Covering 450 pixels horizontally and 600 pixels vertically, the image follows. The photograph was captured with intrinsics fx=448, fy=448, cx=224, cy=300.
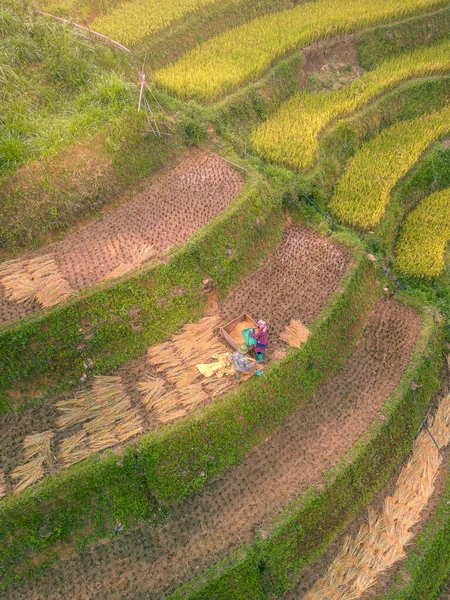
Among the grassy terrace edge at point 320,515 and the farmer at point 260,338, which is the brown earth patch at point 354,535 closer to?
the grassy terrace edge at point 320,515

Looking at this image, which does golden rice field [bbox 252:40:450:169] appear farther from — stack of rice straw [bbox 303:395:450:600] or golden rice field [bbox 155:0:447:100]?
stack of rice straw [bbox 303:395:450:600]

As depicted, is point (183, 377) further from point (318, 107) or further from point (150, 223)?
point (318, 107)

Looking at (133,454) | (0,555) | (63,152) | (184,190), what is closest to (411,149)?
(184,190)

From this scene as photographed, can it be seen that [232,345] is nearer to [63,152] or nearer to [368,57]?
[63,152]

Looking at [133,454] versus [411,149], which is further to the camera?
[411,149]

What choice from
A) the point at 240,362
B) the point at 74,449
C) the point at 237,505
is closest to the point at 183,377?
the point at 240,362

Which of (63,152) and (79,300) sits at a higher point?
(63,152)
